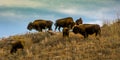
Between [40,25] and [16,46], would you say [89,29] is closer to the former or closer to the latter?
[16,46]

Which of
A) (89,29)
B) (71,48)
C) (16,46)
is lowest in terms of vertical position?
(16,46)

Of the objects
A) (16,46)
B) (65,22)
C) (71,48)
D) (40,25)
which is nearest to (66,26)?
(65,22)

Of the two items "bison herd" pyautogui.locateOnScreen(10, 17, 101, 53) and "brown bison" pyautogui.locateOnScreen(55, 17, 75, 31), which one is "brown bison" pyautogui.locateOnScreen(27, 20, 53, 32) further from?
"brown bison" pyautogui.locateOnScreen(55, 17, 75, 31)

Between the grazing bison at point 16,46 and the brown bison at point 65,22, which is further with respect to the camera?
the brown bison at point 65,22

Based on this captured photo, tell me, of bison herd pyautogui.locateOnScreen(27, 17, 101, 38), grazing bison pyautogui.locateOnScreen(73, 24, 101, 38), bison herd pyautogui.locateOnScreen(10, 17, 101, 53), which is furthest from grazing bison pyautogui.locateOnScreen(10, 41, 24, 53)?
grazing bison pyautogui.locateOnScreen(73, 24, 101, 38)

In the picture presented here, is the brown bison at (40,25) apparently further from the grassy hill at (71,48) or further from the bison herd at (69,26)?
the grassy hill at (71,48)

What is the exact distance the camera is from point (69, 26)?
107 ft

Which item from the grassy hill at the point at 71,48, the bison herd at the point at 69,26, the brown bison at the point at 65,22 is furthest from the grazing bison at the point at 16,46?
the brown bison at the point at 65,22

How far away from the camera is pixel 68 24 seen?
108 feet

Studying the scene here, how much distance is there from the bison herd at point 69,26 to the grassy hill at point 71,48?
0.40 m

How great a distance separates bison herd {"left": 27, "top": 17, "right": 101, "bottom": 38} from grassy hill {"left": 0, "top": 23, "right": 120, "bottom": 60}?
40 centimetres

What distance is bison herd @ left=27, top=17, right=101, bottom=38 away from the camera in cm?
2578

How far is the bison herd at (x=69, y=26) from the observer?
84.6ft

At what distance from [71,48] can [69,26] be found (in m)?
9.48
